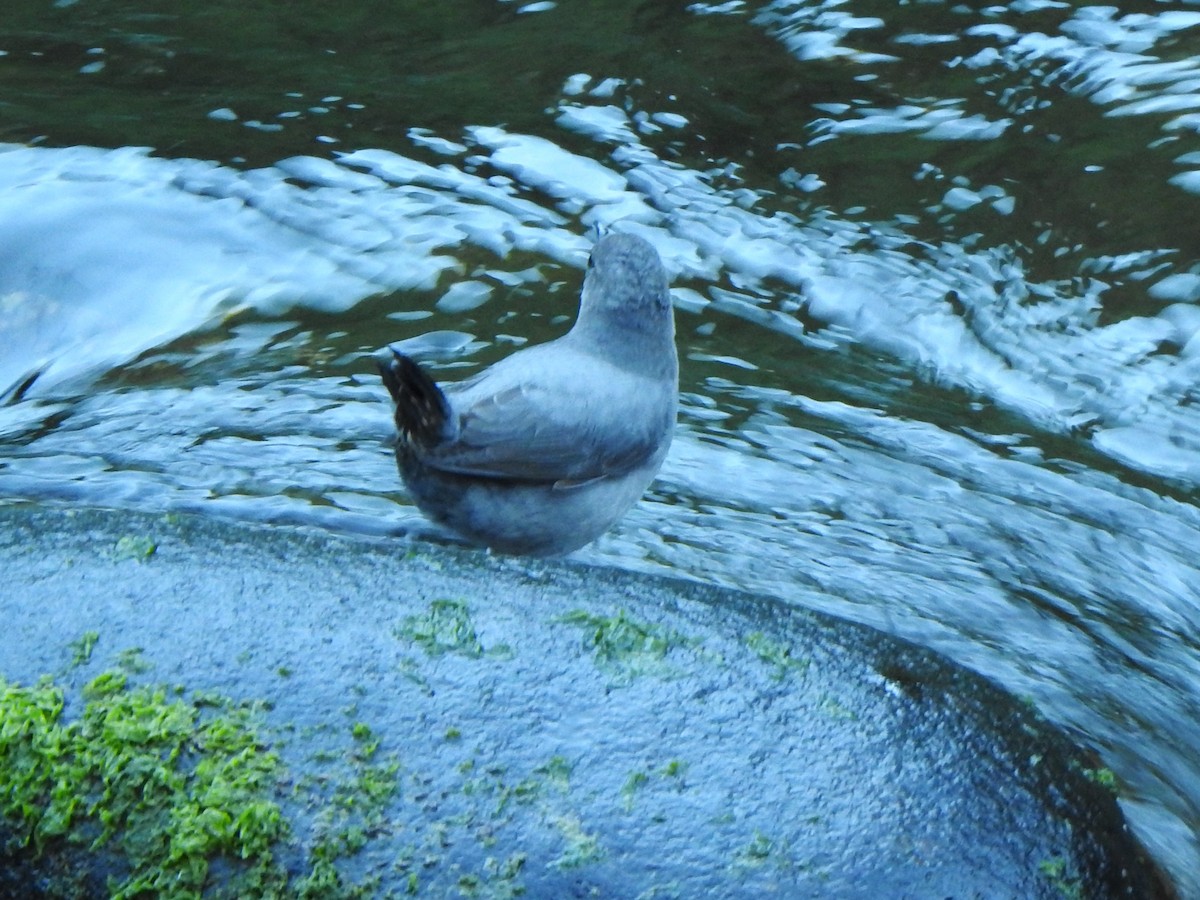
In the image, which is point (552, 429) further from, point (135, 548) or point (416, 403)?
point (135, 548)

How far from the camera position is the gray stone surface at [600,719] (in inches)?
105

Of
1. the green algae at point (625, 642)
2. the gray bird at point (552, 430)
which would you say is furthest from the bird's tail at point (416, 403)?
the green algae at point (625, 642)

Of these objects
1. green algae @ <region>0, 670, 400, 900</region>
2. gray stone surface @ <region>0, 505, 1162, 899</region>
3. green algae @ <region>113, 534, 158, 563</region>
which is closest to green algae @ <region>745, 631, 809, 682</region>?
gray stone surface @ <region>0, 505, 1162, 899</region>

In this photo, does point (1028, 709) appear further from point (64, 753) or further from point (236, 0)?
point (236, 0)

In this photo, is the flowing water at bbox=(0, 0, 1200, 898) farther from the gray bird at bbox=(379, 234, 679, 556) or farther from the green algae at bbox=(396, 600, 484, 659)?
the green algae at bbox=(396, 600, 484, 659)

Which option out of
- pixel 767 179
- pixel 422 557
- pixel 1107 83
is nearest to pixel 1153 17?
pixel 1107 83

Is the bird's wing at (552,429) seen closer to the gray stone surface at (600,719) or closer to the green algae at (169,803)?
the gray stone surface at (600,719)

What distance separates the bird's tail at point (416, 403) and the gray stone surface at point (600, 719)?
0.60 m

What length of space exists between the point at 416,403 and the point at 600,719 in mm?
1380

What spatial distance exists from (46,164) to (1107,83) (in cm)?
542

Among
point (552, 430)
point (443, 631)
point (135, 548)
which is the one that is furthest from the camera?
point (552, 430)

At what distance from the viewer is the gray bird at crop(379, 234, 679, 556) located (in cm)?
411

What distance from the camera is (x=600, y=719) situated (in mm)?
2887

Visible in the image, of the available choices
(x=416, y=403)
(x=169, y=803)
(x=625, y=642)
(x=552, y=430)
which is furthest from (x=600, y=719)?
(x=552, y=430)
